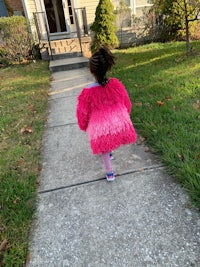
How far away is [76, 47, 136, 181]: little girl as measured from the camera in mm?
2107

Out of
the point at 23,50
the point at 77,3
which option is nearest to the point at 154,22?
the point at 77,3

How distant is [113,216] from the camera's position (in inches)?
77.0

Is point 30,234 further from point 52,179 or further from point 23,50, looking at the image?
point 23,50

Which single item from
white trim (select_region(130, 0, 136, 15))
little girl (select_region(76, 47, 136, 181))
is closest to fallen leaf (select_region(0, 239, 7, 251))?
little girl (select_region(76, 47, 136, 181))

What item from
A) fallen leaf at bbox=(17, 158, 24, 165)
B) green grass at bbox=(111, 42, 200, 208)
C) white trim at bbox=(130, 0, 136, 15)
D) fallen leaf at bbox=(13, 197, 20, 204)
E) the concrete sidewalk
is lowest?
the concrete sidewalk

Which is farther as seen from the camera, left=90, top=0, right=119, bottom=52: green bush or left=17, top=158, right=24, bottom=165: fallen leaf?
left=90, top=0, right=119, bottom=52: green bush

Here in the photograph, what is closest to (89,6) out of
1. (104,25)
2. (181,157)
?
(104,25)

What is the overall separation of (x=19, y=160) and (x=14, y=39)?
725 centimetres

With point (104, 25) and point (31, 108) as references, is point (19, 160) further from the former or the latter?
point (104, 25)

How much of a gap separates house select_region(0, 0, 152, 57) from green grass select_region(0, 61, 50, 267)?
152 inches

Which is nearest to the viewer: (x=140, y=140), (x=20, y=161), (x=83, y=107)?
(x=83, y=107)

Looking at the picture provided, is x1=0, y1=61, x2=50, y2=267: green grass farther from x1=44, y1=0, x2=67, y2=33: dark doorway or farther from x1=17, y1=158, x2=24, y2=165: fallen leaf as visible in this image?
x1=44, y1=0, x2=67, y2=33: dark doorway

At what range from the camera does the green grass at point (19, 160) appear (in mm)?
1824

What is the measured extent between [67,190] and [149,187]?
81cm
